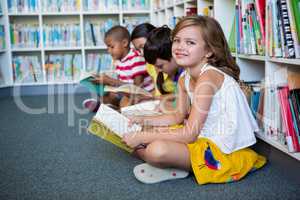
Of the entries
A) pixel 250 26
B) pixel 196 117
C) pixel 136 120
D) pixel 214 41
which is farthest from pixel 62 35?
pixel 196 117

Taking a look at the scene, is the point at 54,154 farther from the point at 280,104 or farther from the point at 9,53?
the point at 9,53

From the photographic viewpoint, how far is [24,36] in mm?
3744

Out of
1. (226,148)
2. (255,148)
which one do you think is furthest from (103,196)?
(255,148)

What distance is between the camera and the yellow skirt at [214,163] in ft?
4.25

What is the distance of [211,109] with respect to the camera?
137 cm

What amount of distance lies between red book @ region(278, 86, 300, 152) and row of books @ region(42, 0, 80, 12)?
2887mm

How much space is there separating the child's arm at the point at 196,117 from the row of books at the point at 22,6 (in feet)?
9.11

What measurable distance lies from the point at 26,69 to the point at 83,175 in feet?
8.63

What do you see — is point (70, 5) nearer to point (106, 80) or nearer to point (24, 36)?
point (24, 36)

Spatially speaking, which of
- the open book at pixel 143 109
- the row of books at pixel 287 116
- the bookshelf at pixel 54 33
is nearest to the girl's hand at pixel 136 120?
the open book at pixel 143 109

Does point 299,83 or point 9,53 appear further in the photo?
point 9,53

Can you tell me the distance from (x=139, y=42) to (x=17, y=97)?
6.04ft

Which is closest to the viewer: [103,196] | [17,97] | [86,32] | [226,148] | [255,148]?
[103,196]

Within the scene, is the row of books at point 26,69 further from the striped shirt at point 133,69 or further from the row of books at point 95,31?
the striped shirt at point 133,69
